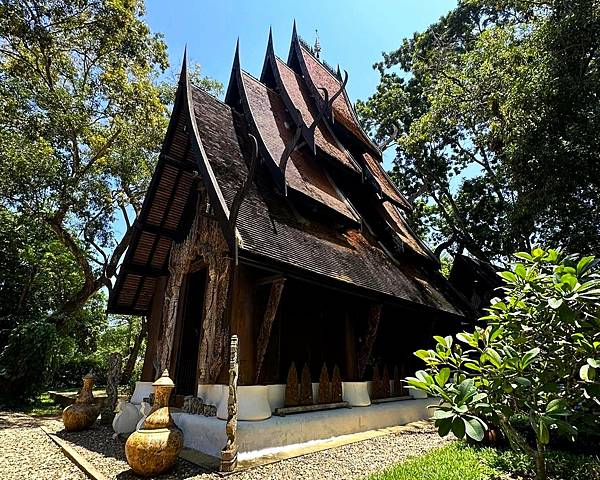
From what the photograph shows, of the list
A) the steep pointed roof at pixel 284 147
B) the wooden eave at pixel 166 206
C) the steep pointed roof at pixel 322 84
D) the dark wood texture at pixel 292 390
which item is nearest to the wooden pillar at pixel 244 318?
the dark wood texture at pixel 292 390

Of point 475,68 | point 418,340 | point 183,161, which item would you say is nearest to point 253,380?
point 183,161

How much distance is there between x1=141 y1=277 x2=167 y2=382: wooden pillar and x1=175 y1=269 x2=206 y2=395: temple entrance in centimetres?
46

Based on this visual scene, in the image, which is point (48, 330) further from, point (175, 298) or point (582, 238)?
point (582, 238)

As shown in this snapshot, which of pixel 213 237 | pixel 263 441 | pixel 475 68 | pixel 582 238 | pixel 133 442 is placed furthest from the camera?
pixel 475 68

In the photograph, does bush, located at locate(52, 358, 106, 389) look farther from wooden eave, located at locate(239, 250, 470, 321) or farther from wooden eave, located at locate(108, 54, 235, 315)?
wooden eave, located at locate(239, 250, 470, 321)

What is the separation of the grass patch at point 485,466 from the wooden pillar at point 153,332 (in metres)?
4.54

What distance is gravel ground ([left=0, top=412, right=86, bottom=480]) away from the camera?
427 cm

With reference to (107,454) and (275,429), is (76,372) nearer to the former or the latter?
(107,454)

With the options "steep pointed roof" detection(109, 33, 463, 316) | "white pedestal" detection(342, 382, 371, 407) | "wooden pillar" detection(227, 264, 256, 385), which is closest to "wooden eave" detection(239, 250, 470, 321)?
"steep pointed roof" detection(109, 33, 463, 316)

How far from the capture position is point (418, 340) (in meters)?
8.91

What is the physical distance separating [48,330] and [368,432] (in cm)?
1058

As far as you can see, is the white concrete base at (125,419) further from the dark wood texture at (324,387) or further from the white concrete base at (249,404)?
the dark wood texture at (324,387)

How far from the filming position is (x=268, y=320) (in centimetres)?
528

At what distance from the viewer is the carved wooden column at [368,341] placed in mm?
6902
